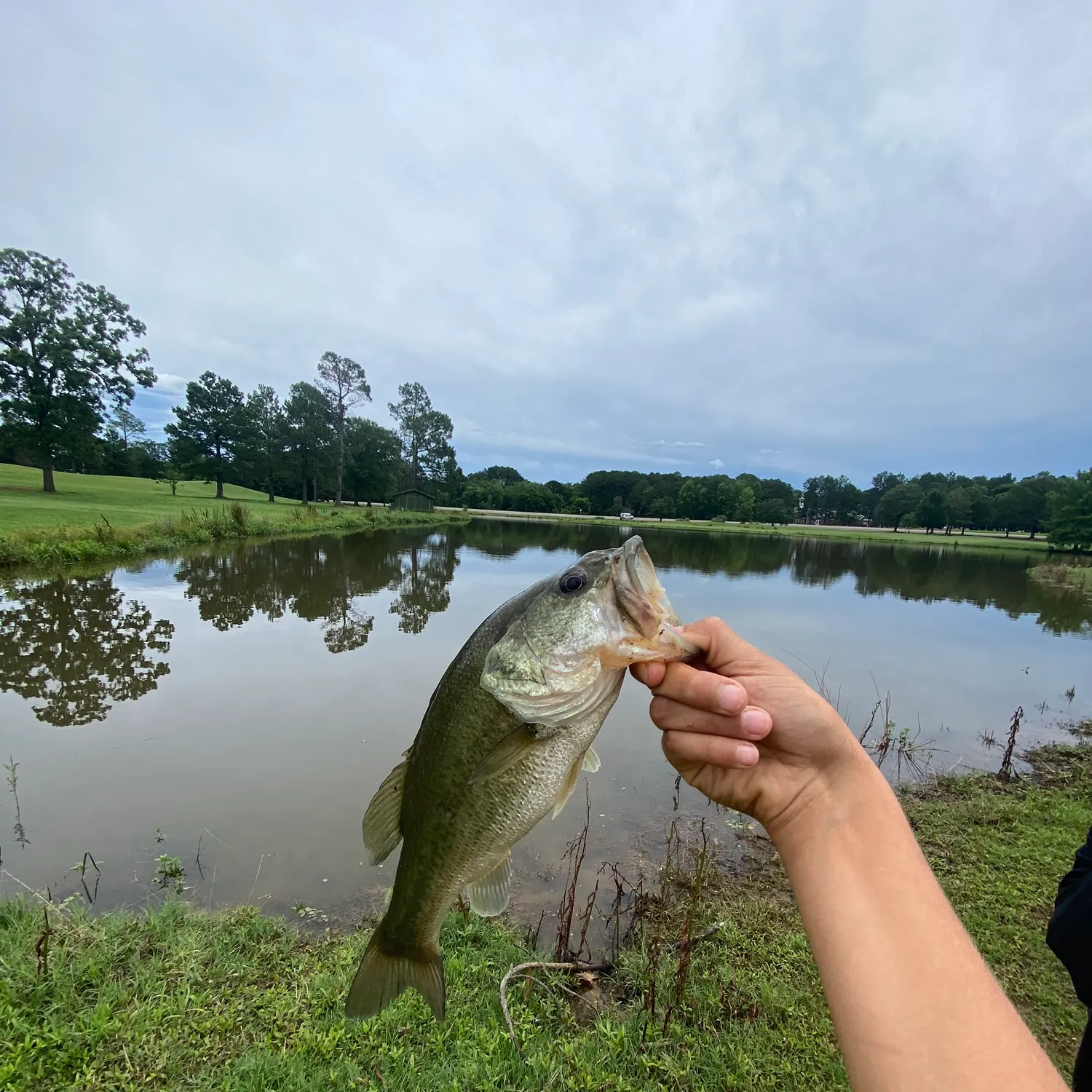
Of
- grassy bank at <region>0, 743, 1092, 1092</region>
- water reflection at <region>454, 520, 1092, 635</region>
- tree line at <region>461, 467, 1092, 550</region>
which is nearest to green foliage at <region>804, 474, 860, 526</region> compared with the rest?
tree line at <region>461, 467, 1092, 550</region>

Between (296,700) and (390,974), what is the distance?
24.2 ft

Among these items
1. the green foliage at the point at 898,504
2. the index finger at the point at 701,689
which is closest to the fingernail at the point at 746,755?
the index finger at the point at 701,689

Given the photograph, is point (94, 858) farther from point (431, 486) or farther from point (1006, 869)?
point (431, 486)

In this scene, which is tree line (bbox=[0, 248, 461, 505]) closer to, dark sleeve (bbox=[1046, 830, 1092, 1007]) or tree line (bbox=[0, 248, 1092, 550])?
tree line (bbox=[0, 248, 1092, 550])

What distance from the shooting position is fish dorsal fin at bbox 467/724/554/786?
1.84m

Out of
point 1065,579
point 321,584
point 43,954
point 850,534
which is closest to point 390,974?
point 43,954

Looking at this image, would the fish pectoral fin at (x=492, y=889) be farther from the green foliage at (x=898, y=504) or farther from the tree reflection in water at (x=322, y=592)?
the green foliage at (x=898, y=504)

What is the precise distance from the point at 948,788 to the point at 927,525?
10012cm

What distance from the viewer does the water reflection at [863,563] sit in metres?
24.6

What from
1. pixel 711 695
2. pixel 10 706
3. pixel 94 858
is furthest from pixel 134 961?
pixel 10 706

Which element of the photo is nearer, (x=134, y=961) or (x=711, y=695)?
(x=711, y=695)

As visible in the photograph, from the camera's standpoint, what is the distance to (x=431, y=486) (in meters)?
77.5

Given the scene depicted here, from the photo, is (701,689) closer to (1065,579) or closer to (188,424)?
(1065,579)

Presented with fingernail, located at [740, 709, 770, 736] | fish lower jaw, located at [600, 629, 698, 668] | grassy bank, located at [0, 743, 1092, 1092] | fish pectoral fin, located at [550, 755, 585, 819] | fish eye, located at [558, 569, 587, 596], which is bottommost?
grassy bank, located at [0, 743, 1092, 1092]
